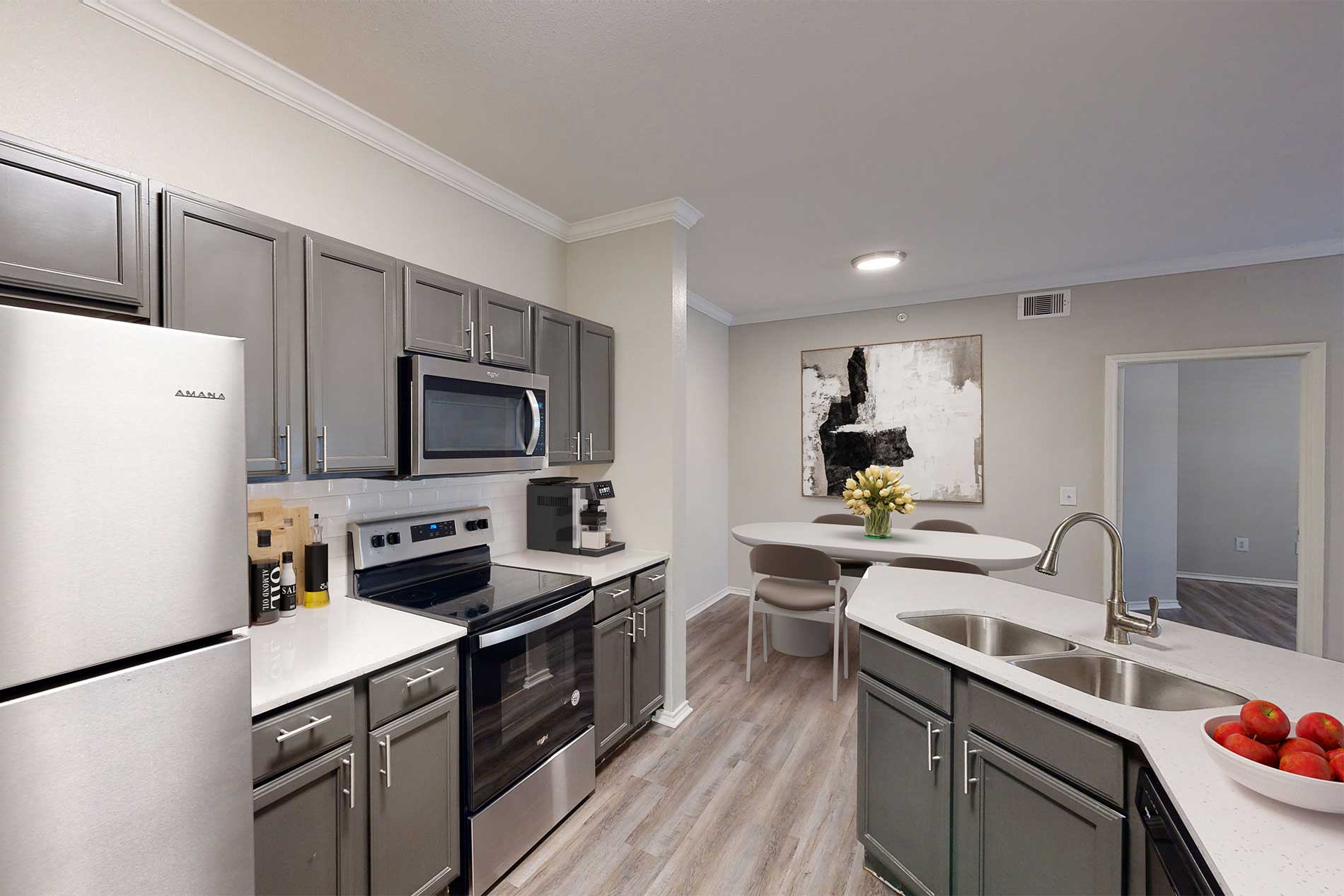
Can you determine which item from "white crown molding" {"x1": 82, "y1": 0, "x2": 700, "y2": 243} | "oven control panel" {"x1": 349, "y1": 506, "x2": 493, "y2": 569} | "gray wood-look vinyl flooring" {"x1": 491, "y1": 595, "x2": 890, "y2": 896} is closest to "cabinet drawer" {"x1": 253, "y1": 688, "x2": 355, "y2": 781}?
"oven control panel" {"x1": 349, "y1": 506, "x2": 493, "y2": 569}

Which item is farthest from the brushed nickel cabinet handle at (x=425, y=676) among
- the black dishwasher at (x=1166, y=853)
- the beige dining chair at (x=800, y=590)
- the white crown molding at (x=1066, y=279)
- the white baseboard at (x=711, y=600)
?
the white crown molding at (x=1066, y=279)

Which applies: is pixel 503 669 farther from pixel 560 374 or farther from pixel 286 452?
pixel 560 374

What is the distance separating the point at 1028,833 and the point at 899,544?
226cm

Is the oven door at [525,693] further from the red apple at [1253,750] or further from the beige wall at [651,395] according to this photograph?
the red apple at [1253,750]

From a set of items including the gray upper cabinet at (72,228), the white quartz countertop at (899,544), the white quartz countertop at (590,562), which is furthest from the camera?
the white quartz countertop at (899,544)

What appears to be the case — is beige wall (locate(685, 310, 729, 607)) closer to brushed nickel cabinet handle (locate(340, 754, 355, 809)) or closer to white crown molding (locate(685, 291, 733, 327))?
white crown molding (locate(685, 291, 733, 327))

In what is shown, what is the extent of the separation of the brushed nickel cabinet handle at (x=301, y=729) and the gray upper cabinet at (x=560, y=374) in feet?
4.86

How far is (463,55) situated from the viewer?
1.84m

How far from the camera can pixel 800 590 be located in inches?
144

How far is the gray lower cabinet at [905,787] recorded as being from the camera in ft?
5.28

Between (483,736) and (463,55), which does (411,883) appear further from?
(463,55)

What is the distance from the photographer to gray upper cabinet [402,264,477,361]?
2.05 meters

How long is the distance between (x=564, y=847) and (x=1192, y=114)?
12.3 ft

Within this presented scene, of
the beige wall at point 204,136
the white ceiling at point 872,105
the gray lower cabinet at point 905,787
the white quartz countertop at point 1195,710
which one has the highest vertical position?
the white ceiling at point 872,105
